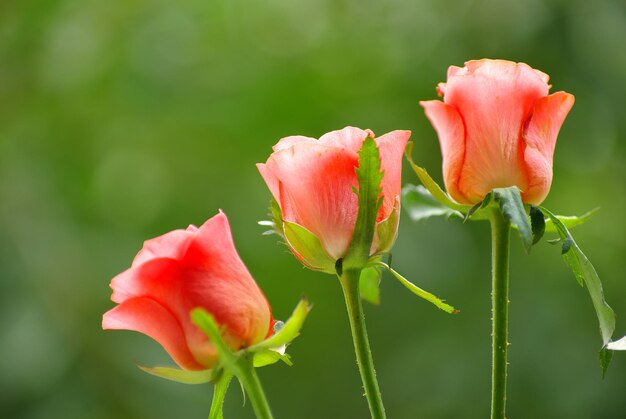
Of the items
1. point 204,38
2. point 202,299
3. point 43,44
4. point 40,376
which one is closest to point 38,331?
point 40,376

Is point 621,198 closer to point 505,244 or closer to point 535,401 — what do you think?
point 535,401

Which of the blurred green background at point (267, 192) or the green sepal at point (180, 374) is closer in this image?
the green sepal at point (180, 374)

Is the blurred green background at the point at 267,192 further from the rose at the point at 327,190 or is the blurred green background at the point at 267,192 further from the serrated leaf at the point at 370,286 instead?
the rose at the point at 327,190

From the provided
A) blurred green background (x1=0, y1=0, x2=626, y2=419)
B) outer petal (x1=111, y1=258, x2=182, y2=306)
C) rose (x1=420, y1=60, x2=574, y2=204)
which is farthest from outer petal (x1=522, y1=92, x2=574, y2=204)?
blurred green background (x1=0, y1=0, x2=626, y2=419)

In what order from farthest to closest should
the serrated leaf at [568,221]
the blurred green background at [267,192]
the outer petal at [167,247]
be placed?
the blurred green background at [267,192] → the serrated leaf at [568,221] → the outer petal at [167,247]

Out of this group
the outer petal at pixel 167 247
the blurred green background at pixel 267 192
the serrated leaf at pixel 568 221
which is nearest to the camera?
the outer petal at pixel 167 247

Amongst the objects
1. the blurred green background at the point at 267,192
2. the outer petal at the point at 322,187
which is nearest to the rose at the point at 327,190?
the outer petal at the point at 322,187
